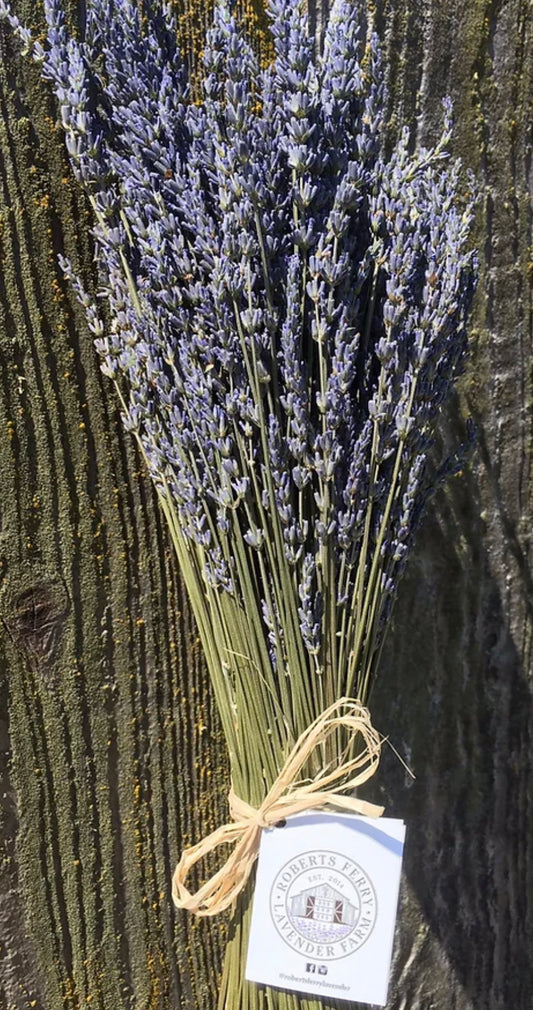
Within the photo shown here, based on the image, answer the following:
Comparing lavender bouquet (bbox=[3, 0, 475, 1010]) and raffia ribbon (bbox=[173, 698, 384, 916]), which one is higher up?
lavender bouquet (bbox=[3, 0, 475, 1010])

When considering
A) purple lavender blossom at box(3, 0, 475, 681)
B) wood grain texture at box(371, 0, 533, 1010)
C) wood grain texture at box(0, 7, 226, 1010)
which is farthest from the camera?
wood grain texture at box(371, 0, 533, 1010)

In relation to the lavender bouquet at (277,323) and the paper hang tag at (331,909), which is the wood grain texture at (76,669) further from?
the paper hang tag at (331,909)

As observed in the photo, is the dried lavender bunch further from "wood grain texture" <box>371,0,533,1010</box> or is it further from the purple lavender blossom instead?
"wood grain texture" <box>371,0,533,1010</box>

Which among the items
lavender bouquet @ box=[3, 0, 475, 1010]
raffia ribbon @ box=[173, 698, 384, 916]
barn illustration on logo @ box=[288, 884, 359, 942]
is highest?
lavender bouquet @ box=[3, 0, 475, 1010]

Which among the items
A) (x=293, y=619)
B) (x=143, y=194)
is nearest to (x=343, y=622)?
(x=293, y=619)

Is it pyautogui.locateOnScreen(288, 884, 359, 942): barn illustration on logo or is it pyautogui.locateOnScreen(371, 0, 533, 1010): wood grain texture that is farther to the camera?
pyautogui.locateOnScreen(371, 0, 533, 1010): wood grain texture

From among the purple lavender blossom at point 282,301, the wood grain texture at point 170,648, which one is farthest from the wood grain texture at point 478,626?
the purple lavender blossom at point 282,301

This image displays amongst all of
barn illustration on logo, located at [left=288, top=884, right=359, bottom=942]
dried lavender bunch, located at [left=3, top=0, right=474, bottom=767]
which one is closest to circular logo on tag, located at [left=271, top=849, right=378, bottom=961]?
barn illustration on logo, located at [left=288, top=884, right=359, bottom=942]
